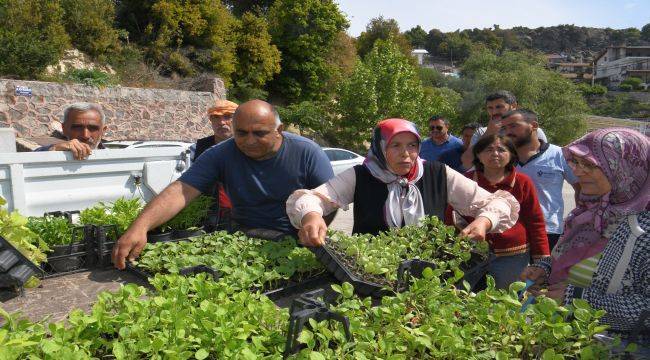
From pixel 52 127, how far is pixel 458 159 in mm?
10732

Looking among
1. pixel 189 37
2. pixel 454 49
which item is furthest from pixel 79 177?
pixel 454 49

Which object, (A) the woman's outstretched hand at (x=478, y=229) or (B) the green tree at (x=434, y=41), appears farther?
(B) the green tree at (x=434, y=41)

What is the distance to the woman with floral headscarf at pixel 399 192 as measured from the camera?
226cm

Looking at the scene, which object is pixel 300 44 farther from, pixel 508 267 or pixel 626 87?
pixel 626 87

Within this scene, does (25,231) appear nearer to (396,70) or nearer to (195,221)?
(195,221)

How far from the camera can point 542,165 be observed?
143 inches

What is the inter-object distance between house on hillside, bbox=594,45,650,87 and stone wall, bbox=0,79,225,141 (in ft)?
361

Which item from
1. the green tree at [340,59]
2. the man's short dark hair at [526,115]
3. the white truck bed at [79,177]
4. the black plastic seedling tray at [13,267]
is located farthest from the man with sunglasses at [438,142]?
the green tree at [340,59]

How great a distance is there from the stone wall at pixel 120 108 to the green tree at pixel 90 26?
2.60 metres

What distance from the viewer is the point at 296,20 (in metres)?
26.2

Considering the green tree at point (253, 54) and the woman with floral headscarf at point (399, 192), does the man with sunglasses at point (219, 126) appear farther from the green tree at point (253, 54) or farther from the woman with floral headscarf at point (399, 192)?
the green tree at point (253, 54)

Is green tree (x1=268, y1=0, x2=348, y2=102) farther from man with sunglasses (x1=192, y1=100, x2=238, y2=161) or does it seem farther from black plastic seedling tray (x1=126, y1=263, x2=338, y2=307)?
black plastic seedling tray (x1=126, y1=263, x2=338, y2=307)

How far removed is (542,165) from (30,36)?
1384 centimetres

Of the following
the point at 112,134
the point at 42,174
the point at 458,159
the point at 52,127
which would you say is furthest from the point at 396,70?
the point at 42,174
